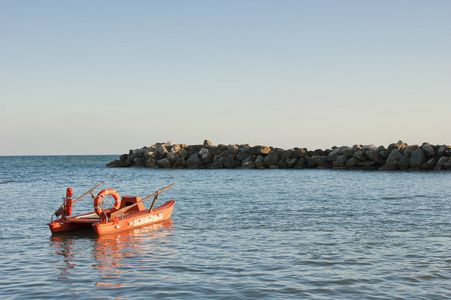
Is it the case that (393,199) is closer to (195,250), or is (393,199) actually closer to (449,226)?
(449,226)

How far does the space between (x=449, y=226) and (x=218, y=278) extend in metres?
9.72

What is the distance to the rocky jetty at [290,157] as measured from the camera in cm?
4325

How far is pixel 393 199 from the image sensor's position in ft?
75.6

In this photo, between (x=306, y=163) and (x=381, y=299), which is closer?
(x=381, y=299)

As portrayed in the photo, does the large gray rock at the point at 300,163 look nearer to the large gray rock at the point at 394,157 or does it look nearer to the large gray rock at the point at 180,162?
the large gray rock at the point at 394,157

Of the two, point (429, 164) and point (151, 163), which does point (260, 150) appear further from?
point (429, 164)

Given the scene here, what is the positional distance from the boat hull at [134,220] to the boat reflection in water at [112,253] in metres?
0.20

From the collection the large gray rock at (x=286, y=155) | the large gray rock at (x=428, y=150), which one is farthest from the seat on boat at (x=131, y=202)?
the large gray rock at (x=286, y=155)

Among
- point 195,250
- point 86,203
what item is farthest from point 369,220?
point 86,203

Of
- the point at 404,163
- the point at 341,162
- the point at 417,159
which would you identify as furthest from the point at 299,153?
the point at 417,159

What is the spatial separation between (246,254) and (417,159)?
36.2 metres

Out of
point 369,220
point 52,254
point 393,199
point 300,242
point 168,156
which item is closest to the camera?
point 52,254

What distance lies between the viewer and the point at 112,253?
11.9 metres

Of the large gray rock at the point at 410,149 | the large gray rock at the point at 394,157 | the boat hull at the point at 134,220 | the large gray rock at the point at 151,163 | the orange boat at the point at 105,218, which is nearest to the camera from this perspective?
the boat hull at the point at 134,220
